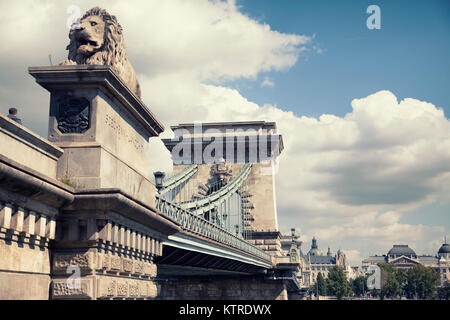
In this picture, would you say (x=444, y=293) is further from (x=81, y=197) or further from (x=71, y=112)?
(x=81, y=197)

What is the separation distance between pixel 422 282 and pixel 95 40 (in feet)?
629

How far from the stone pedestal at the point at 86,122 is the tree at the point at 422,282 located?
7480 inches

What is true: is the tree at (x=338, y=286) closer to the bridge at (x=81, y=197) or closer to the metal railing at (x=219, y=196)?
the metal railing at (x=219, y=196)

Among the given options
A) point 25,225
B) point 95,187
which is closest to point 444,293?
point 95,187

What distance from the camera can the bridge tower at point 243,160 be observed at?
56406 millimetres

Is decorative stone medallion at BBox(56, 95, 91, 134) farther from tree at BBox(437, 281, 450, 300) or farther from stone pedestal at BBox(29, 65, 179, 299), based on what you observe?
tree at BBox(437, 281, 450, 300)

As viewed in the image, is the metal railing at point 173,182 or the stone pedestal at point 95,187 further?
the metal railing at point 173,182

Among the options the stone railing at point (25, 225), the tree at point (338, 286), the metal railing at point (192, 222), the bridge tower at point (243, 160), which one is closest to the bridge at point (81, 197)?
the stone railing at point (25, 225)

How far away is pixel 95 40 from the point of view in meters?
12.7

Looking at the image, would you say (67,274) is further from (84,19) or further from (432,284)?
(432,284)

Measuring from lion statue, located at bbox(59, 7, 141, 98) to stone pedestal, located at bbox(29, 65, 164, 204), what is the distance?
2.17 feet

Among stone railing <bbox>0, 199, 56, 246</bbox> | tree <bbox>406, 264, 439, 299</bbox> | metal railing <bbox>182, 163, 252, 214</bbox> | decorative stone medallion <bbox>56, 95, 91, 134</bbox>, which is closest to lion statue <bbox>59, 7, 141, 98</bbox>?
decorative stone medallion <bbox>56, 95, 91, 134</bbox>

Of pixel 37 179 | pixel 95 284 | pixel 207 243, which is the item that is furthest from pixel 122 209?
pixel 207 243
